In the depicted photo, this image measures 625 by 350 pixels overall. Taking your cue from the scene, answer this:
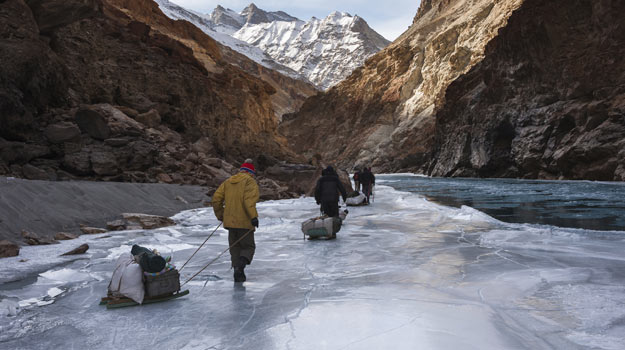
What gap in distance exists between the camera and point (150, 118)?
890 inches

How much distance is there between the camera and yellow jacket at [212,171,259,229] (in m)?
4.73

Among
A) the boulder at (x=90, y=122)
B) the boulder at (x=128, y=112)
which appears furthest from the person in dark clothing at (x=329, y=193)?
the boulder at (x=128, y=112)

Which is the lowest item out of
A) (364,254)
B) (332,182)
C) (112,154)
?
(364,254)

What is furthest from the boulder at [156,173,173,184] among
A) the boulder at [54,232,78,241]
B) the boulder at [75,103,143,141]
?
the boulder at [54,232,78,241]

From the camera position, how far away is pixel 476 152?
40.2 m

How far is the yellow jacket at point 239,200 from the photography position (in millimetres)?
4730

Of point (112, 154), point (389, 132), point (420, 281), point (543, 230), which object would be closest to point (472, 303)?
point (420, 281)

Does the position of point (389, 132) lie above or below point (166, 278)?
above

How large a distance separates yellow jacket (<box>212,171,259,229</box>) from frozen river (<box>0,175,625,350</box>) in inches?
29.4

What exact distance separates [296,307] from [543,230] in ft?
19.6

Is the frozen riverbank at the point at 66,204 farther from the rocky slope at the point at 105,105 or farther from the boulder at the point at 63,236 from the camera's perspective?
the rocky slope at the point at 105,105

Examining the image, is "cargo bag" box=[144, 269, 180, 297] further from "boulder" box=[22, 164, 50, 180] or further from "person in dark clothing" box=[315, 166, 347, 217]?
"boulder" box=[22, 164, 50, 180]

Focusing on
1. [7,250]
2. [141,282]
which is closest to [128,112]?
[7,250]

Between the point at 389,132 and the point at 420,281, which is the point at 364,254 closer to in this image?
the point at 420,281
